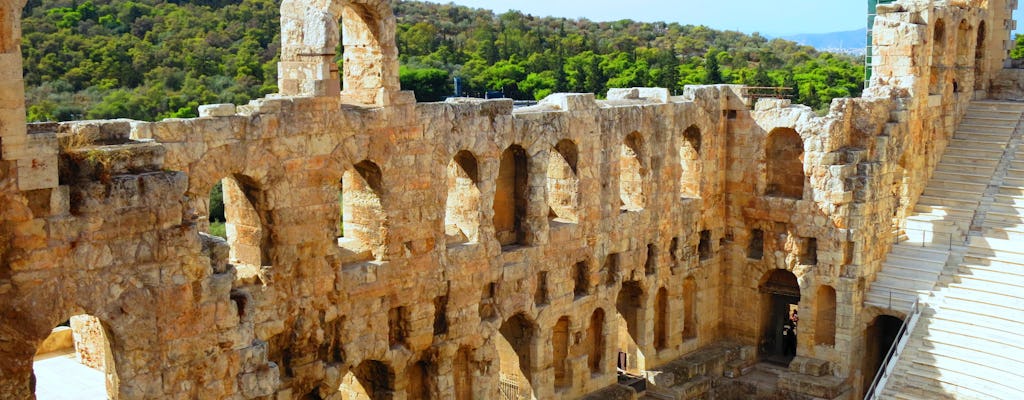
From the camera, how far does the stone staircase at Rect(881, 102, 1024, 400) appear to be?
18469mm

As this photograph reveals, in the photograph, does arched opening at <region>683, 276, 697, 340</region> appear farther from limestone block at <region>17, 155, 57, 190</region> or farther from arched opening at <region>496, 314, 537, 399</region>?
limestone block at <region>17, 155, 57, 190</region>

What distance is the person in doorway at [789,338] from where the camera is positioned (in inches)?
918

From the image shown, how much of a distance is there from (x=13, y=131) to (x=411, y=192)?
6467 mm

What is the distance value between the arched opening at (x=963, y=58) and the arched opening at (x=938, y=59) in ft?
3.50

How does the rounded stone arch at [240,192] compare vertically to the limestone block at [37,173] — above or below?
below

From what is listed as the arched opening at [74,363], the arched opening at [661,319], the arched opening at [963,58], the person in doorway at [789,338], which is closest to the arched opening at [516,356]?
the arched opening at [661,319]

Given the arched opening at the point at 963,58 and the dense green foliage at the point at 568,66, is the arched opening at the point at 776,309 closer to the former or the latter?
the arched opening at the point at 963,58

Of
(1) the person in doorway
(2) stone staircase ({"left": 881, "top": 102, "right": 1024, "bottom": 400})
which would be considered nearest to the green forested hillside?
(1) the person in doorway

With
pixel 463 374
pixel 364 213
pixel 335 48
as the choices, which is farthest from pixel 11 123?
pixel 463 374

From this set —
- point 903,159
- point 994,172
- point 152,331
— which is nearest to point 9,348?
point 152,331

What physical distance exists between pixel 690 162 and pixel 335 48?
32.1ft

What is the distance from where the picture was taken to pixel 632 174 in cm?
2044

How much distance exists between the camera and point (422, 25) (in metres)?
49.8

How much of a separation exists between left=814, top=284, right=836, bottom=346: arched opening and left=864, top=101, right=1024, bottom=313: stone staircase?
2.36ft
